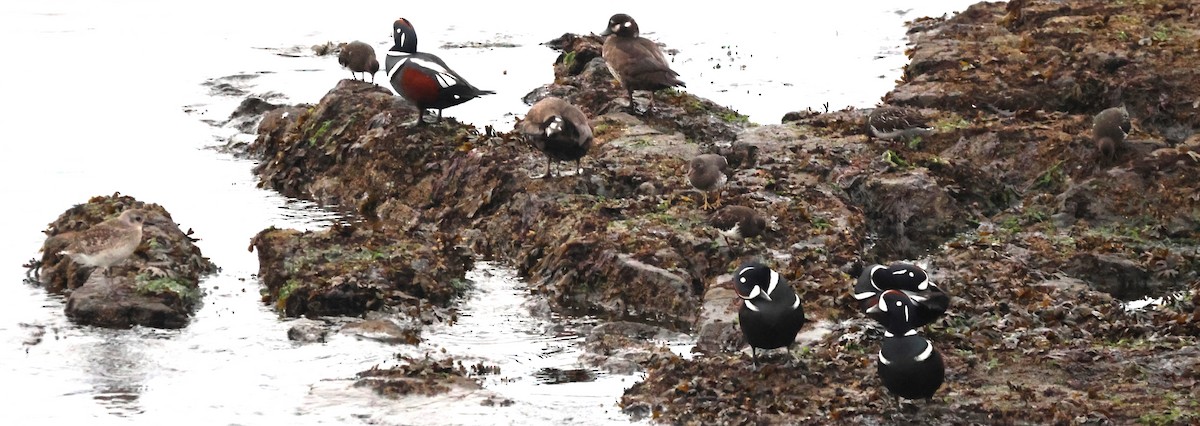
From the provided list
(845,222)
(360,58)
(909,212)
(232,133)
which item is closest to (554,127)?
(845,222)

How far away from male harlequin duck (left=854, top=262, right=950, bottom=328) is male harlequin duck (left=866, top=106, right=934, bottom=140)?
4.65m

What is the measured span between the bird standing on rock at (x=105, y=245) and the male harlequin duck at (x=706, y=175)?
16.1 ft

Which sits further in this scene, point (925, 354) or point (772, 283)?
point (772, 283)

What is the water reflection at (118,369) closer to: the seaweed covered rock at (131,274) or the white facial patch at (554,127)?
the seaweed covered rock at (131,274)

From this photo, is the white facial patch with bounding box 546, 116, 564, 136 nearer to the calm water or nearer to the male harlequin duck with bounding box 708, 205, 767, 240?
the calm water

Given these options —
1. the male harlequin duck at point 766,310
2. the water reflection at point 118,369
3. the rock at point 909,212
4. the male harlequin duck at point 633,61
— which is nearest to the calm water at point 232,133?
the water reflection at point 118,369

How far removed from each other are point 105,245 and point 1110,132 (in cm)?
915

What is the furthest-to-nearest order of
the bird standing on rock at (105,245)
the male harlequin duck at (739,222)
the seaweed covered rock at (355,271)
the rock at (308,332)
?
1. the male harlequin duck at (739,222)
2. the seaweed covered rock at (355,271)
3. the bird standing on rock at (105,245)
4. the rock at (308,332)

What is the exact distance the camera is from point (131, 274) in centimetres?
1220

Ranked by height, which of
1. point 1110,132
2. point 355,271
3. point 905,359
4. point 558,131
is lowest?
point 355,271

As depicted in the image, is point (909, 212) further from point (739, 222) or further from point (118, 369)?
point (118, 369)

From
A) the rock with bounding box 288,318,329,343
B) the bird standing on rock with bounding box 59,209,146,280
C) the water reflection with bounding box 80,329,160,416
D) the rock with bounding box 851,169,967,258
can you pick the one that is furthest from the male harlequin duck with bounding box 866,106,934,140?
the water reflection with bounding box 80,329,160,416

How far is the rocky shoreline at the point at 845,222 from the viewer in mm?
9898

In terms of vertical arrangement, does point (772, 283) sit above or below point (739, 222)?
above
